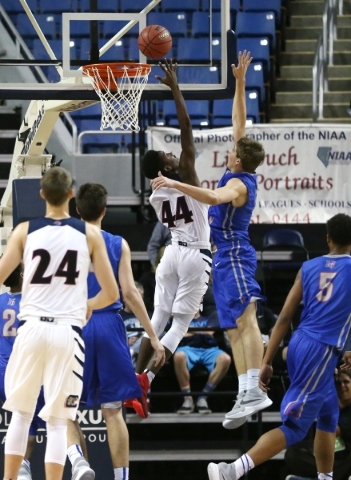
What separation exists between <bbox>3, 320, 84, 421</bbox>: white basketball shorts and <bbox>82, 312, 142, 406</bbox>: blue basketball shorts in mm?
919

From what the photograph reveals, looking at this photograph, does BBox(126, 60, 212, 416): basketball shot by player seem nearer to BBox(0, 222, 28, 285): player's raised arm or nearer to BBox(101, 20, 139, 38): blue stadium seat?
BBox(0, 222, 28, 285): player's raised arm

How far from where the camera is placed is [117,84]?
7.77 m

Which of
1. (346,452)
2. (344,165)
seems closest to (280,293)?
(344,165)

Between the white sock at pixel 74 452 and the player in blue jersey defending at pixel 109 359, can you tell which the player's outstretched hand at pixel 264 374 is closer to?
the player in blue jersey defending at pixel 109 359

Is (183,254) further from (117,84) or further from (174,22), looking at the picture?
(174,22)

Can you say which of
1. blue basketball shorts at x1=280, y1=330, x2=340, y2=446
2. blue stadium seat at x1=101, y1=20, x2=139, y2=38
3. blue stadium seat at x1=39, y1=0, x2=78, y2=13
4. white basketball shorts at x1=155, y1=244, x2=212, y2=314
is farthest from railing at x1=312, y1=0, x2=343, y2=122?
blue basketball shorts at x1=280, y1=330, x2=340, y2=446

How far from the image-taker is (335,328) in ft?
23.6

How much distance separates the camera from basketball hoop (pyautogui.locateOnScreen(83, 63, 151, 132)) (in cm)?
773

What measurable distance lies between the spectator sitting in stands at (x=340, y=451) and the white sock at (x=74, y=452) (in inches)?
114

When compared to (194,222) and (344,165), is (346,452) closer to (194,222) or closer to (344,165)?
(194,222)

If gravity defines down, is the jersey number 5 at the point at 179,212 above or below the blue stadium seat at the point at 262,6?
below

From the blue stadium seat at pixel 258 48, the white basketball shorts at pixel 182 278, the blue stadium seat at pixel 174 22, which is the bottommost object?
the white basketball shorts at pixel 182 278

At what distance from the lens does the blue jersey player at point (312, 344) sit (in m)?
7.17

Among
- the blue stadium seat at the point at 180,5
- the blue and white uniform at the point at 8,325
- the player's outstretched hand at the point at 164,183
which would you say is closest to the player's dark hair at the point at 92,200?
the player's outstretched hand at the point at 164,183
